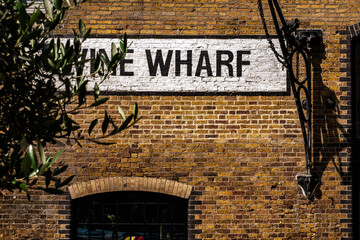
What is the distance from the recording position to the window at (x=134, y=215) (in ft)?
23.6

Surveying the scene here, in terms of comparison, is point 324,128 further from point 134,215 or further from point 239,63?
point 134,215

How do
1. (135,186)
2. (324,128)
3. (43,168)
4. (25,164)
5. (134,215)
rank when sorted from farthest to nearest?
1. (134,215)
2. (324,128)
3. (135,186)
4. (43,168)
5. (25,164)

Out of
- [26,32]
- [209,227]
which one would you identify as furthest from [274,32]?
[26,32]

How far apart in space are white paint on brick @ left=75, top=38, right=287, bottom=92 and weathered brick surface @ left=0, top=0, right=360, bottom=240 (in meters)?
0.14

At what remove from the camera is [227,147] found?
704 centimetres

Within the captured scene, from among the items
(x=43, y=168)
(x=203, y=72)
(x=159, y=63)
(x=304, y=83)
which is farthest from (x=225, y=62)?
(x=43, y=168)

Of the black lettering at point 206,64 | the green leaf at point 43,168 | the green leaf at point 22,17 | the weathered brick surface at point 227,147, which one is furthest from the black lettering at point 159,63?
the green leaf at point 43,168

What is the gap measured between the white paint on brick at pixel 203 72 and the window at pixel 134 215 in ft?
5.70

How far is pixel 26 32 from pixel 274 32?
456cm

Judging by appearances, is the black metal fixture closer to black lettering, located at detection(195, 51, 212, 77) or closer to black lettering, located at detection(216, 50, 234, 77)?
black lettering, located at detection(216, 50, 234, 77)

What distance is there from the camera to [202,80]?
280 inches

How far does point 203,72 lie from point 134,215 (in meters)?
2.52

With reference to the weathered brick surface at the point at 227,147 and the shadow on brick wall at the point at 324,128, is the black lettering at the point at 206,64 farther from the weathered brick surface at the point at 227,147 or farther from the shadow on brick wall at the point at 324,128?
the shadow on brick wall at the point at 324,128

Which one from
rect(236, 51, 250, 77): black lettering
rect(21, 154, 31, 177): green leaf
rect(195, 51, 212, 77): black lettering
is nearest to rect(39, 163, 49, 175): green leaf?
rect(21, 154, 31, 177): green leaf
